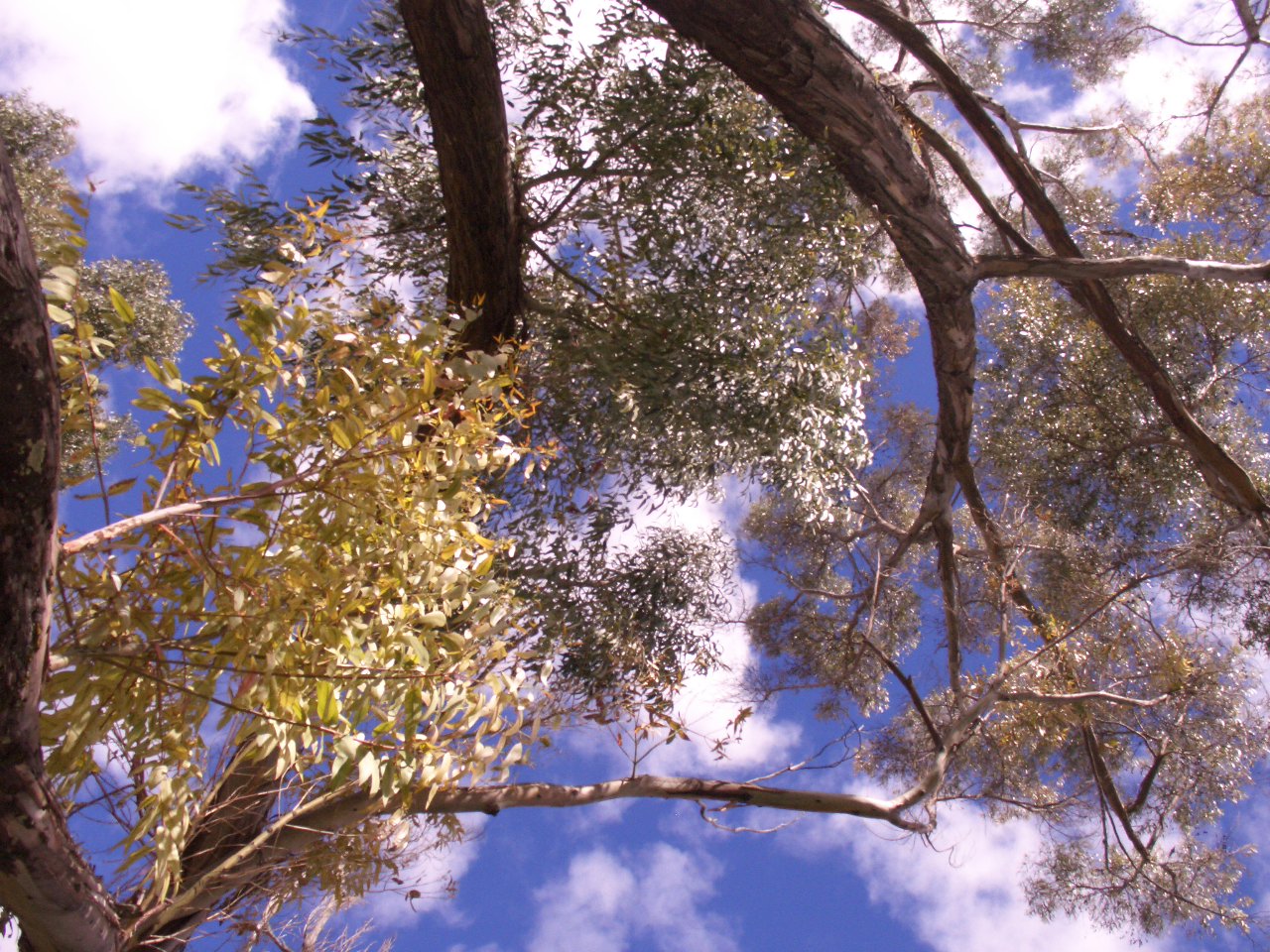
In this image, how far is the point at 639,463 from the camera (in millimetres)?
5145

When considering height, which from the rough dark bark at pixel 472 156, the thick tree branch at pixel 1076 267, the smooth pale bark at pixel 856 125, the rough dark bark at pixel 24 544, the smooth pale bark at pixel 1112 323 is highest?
the smooth pale bark at pixel 1112 323

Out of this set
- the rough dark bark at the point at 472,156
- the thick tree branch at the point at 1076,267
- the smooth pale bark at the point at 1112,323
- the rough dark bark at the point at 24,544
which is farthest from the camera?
the smooth pale bark at the point at 1112,323

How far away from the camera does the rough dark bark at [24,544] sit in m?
1.21

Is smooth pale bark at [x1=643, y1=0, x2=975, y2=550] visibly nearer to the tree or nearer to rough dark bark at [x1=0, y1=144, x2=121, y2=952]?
the tree

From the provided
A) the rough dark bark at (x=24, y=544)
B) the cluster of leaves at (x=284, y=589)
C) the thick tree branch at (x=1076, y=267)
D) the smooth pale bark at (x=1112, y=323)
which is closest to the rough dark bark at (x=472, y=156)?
the cluster of leaves at (x=284, y=589)

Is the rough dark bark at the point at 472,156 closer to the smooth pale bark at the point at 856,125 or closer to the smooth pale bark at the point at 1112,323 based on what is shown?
the smooth pale bark at the point at 856,125

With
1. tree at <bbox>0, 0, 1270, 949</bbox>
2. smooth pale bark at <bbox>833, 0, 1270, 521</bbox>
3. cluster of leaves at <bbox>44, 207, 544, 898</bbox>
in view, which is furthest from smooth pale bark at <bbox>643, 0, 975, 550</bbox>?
cluster of leaves at <bbox>44, 207, 544, 898</bbox>

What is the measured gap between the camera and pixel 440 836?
3793 millimetres

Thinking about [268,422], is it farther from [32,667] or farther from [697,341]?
[697,341]

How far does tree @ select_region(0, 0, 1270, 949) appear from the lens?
5.52 ft

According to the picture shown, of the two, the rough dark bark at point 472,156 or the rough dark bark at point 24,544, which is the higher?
the rough dark bark at point 472,156

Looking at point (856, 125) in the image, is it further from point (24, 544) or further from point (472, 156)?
point (24, 544)

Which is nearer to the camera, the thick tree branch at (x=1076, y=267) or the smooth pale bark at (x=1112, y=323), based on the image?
the thick tree branch at (x=1076, y=267)

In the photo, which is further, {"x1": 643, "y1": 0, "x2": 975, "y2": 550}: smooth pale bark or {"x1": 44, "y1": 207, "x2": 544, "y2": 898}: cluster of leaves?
{"x1": 643, "y1": 0, "x2": 975, "y2": 550}: smooth pale bark
